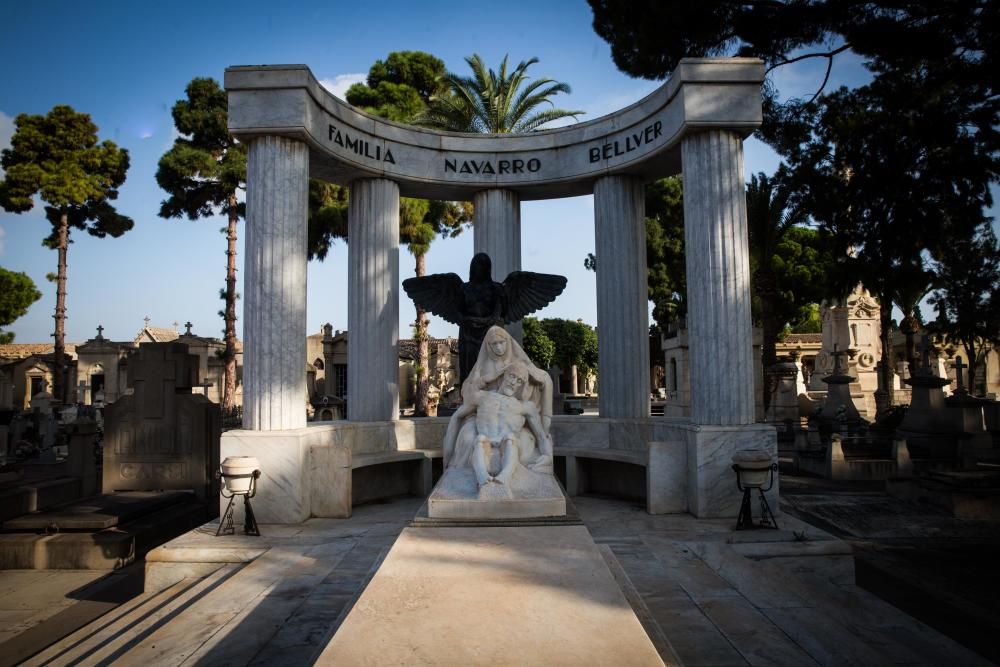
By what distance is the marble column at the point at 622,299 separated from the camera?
945cm

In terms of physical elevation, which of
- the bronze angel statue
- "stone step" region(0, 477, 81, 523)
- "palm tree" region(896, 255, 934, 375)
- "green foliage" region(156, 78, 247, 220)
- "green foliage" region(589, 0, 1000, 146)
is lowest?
"stone step" region(0, 477, 81, 523)

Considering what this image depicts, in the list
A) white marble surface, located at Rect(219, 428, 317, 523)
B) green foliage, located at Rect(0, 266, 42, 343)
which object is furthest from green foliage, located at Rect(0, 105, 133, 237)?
white marble surface, located at Rect(219, 428, 317, 523)

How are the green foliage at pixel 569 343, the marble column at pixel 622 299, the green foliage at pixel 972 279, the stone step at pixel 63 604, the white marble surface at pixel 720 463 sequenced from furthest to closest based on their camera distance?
1. the green foliage at pixel 569 343
2. the green foliage at pixel 972 279
3. the marble column at pixel 622 299
4. the white marble surface at pixel 720 463
5. the stone step at pixel 63 604

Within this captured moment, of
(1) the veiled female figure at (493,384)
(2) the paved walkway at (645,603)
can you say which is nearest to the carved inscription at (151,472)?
(2) the paved walkway at (645,603)

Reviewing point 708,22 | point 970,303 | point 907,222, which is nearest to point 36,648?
point 708,22

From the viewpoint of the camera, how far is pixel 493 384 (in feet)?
22.1

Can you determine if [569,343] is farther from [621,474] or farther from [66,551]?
[66,551]

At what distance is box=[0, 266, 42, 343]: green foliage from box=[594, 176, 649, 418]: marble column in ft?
145

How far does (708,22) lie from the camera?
10.7 m

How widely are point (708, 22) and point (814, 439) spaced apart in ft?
30.3

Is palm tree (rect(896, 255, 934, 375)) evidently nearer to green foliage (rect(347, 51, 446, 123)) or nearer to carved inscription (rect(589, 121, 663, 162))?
carved inscription (rect(589, 121, 663, 162))

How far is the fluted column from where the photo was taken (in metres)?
7.48

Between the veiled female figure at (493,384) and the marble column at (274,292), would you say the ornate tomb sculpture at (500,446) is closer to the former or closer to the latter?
the veiled female figure at (493,384)

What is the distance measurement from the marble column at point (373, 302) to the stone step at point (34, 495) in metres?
4.29
